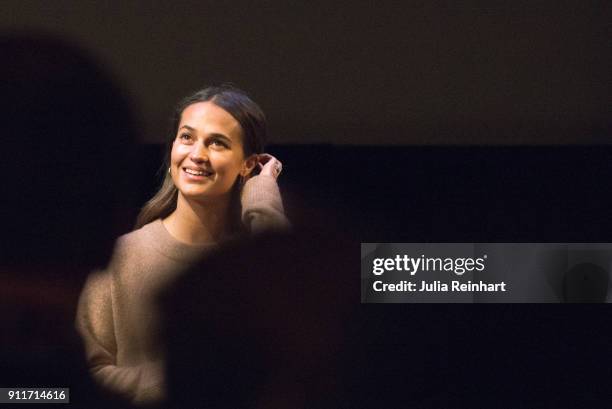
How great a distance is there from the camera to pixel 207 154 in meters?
2.20

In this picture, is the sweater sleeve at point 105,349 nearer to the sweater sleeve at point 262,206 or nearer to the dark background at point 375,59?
the sweater sleeve at point 262,206

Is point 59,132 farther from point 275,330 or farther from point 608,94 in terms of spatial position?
point 608,94

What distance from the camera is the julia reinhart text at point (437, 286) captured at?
7.35 ft

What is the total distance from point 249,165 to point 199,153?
15 centimetres

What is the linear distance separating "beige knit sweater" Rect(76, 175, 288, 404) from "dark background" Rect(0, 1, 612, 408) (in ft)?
0.41

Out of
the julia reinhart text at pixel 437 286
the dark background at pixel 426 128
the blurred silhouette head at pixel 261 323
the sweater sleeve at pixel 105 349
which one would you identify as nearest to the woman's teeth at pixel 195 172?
the dark background at pixel 426 128

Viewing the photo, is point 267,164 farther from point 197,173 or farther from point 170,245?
point 170,245

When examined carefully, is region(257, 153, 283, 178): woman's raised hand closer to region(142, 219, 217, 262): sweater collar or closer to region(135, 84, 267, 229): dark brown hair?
region(135, 84, 267, 229): dark brown hair

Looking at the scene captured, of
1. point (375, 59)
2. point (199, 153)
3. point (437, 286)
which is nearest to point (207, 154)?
point (199, 153)

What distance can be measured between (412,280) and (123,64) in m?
1.08

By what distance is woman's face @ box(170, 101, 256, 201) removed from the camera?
2.20m

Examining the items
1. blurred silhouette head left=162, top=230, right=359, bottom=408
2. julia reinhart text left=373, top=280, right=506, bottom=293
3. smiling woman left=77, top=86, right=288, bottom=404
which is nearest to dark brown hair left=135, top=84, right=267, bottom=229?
smiling woman left=77, top=86, right=288, bottom=404

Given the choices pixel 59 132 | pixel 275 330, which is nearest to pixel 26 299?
pixel 59 132

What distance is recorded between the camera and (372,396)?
7.32 feet
